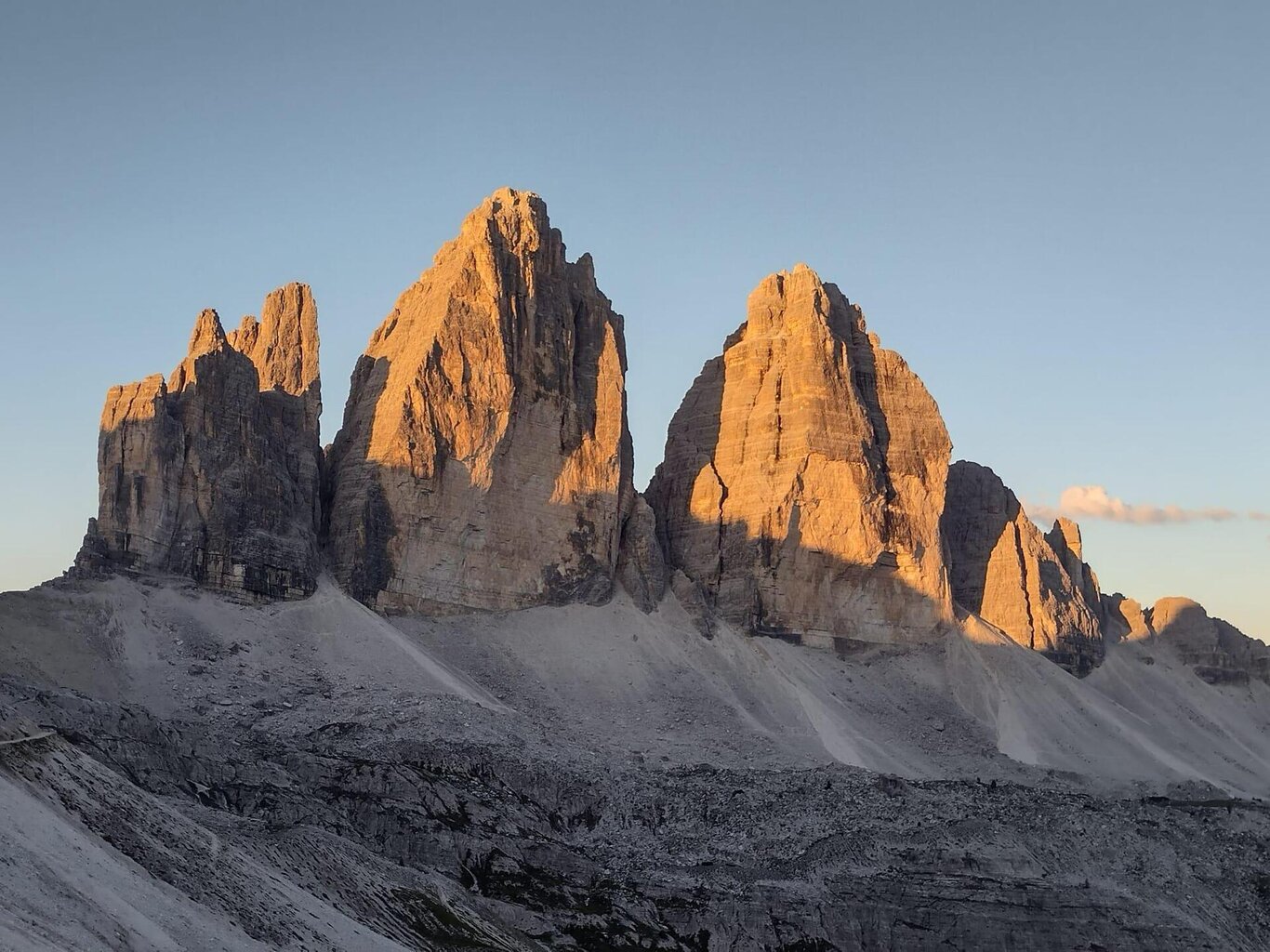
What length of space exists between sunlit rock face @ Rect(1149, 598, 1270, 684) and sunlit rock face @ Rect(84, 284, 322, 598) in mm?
81871

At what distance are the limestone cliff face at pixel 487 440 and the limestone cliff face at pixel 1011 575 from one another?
32.5m

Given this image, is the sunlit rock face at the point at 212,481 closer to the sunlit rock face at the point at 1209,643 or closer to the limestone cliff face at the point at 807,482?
the limestone cliff face at the point at 807,482

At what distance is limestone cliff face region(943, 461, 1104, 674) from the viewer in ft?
463

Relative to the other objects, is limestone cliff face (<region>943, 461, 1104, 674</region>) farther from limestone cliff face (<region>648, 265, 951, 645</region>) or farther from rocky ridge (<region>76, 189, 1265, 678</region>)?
limestone cliff face (<region>648, 265, 951, 645</region>)

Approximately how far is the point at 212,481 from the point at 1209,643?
92.1 meters

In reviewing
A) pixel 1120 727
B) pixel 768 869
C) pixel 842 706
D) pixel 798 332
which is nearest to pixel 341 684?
pixel 768 869

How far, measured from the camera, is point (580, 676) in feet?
358

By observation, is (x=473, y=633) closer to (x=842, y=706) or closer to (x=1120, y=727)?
(x=842, y=706)

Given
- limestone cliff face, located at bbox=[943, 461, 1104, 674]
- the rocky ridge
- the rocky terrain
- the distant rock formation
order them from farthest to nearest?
1. the distant rock formation
2. limestone cliff face, located at bbox=[943, 461, 1104, 674]
3. the rocky ridge
4. the rocky terrain

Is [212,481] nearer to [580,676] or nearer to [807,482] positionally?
[580,676]

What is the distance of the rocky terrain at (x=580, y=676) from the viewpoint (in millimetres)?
67812

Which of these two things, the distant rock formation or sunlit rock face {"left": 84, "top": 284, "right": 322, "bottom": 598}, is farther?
the distant rock formation

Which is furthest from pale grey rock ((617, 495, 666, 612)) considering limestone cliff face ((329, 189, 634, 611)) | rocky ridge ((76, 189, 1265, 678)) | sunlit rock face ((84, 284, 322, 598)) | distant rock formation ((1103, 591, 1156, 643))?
distant rock formation ((1103, 591, 1156, 643))

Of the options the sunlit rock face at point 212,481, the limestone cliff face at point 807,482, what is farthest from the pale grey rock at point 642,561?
the sunlit rock face at point 212,481
